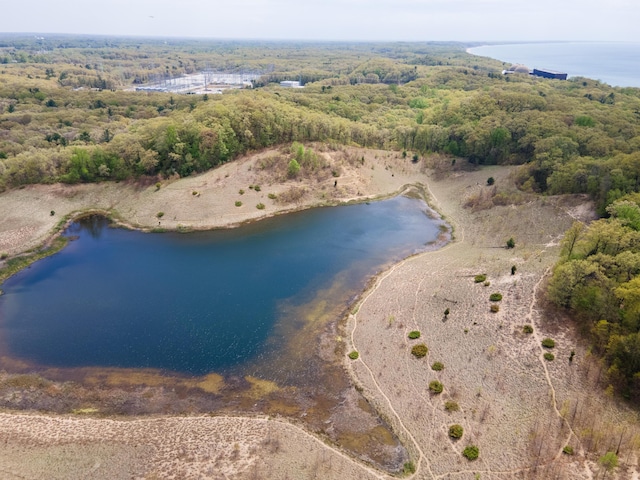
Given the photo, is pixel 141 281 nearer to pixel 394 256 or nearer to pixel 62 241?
pixel 62 241

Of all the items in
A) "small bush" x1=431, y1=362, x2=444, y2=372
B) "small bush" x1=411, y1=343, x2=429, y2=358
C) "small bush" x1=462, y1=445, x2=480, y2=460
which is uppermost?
"small bush" x1=411, y1=343, x2=429, y2=358

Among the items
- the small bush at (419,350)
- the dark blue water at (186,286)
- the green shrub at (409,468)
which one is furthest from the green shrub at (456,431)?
the dark blue water at (186,286)

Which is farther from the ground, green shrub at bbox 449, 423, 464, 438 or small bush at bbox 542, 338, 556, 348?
small bush at bbox 542, 338, 556, 348

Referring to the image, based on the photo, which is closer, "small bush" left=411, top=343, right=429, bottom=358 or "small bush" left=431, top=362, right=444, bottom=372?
"small bush" left=431, top=362, right=444, bottom=372

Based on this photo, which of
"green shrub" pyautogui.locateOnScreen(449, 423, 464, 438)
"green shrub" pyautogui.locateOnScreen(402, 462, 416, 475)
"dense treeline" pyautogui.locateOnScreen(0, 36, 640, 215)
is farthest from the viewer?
"dense treeline" pyautogui.locateOnScreen(0, 36, 640, 215)

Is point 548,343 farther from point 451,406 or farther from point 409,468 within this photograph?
point 409,468

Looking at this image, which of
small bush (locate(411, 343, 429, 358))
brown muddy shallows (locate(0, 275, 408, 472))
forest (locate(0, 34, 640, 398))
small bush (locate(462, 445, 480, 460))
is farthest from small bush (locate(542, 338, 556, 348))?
brown muddy shallows (locate(0, 275, 408, 472))

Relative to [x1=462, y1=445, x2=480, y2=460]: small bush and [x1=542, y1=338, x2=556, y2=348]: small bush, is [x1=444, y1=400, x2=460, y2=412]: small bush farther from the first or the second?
[x1=542, y1=338, x2=556, y2=348]: small bush

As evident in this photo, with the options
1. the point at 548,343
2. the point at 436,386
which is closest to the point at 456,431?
the point at 436,386
